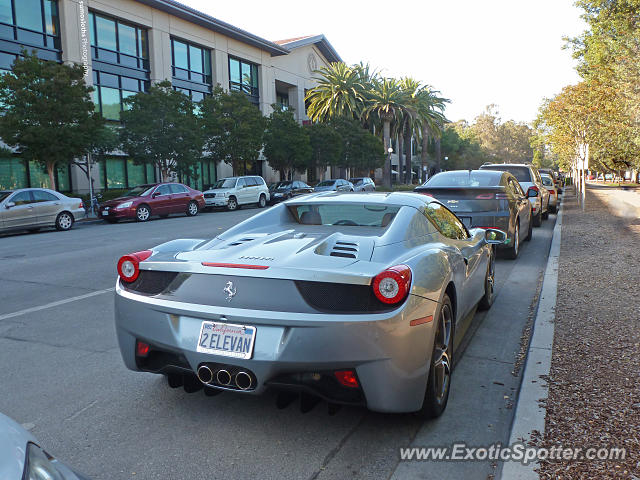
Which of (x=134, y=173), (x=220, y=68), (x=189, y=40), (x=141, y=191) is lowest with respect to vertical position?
(x=141, y=191)

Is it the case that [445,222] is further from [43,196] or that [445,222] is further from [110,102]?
[110,102]

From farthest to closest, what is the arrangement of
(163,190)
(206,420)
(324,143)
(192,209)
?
(324,143) → (192,209) → (163,190) → (206,420)

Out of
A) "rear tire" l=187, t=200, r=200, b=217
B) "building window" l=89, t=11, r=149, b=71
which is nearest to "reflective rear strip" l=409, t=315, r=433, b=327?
"rear tire" l=187, t=200, r=200, b=217

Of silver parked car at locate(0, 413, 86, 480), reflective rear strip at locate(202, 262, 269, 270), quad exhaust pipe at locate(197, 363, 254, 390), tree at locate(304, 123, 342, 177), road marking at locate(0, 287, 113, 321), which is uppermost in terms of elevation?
tree at locate(304, 123, 342, 177)

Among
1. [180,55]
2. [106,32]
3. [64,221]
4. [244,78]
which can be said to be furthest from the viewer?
[244,78]

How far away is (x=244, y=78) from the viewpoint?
44.5 m

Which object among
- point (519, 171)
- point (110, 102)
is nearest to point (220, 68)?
point (110, 102)

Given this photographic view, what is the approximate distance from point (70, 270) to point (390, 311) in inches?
313

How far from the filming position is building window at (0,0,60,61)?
26406 mm

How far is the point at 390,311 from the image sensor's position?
10.2ft

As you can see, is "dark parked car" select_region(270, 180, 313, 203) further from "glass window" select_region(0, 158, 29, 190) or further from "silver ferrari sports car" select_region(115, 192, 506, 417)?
"silver ferrari sports car" select_region(115, 192, 506, 417)

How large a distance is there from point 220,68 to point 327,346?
134 feet

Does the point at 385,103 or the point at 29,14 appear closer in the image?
the point at 29,14

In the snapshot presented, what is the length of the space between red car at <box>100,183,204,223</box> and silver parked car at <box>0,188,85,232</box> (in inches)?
82.2
